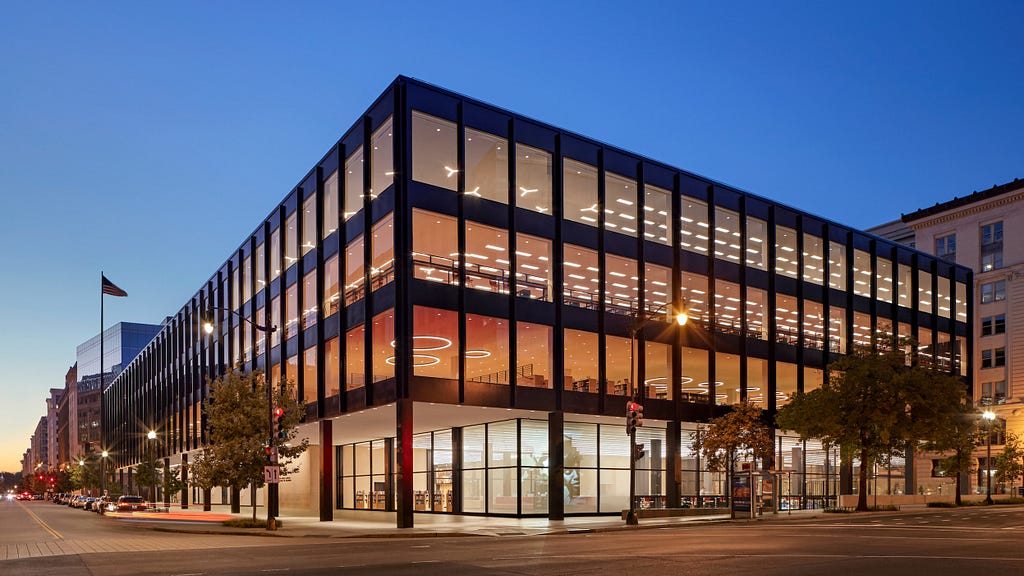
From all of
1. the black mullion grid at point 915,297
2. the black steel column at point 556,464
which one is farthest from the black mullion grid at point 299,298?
the black mullion grid at point 915,297

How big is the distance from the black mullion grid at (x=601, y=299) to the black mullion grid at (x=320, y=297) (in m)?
14.7

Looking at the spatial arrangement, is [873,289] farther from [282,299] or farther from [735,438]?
[282,299]

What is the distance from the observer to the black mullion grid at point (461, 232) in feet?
140

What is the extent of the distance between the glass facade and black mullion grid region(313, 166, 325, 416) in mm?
117

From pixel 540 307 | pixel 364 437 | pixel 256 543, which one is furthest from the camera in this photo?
pixel 364 437

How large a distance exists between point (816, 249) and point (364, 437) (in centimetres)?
3459

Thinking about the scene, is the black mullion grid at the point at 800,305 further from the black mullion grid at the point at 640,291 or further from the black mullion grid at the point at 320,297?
the black mullion grid at the point at 320,297

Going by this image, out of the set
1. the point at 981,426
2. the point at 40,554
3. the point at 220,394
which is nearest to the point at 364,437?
the point at 220,394

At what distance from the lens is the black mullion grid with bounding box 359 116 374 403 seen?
44.7 meters

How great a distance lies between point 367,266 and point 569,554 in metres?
25.4

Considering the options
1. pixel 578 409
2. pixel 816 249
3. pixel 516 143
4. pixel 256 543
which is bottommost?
pixel 256 543

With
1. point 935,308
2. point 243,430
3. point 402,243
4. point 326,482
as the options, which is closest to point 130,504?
point 326,482

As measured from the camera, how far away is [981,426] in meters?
68.1

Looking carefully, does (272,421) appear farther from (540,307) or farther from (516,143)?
(516,143)
